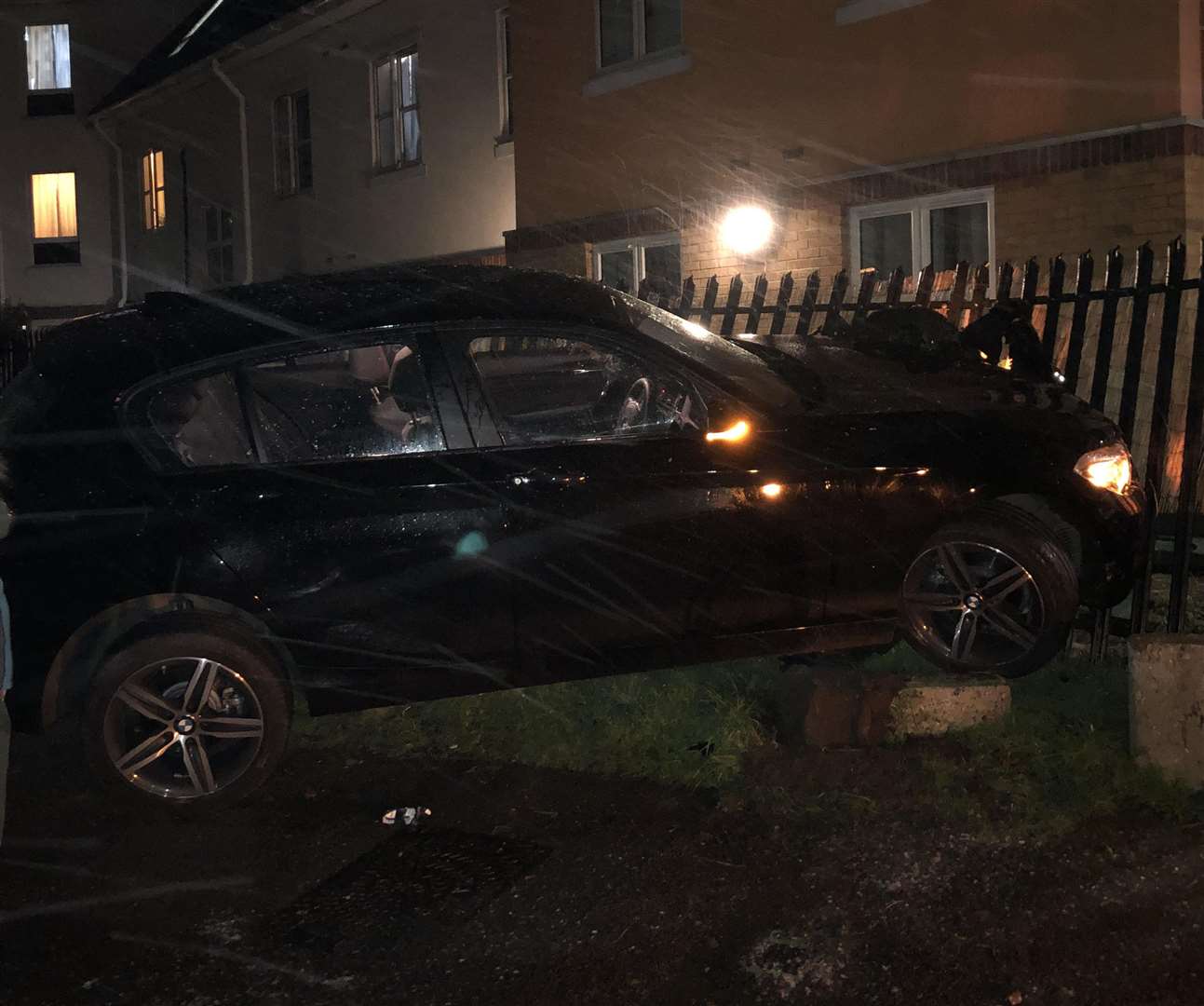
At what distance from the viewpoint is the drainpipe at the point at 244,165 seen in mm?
20609

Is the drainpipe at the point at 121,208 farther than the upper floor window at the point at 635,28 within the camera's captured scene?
Yes

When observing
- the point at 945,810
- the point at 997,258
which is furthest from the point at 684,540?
the point at 997,258

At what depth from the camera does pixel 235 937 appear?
388cm

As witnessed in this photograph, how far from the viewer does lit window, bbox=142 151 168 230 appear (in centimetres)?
2450

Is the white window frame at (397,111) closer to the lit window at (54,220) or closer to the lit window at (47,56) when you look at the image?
the lit window at (54,220)

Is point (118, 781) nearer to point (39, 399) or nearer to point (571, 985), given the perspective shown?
point (39, 399)

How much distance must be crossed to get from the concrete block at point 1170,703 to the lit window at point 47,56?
26.8 m

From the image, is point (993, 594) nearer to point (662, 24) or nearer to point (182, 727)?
point (182, 727)

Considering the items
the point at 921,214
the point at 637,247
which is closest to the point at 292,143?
the point at 637,247

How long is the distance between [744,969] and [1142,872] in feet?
4.03

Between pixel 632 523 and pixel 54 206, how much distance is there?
25584 mm

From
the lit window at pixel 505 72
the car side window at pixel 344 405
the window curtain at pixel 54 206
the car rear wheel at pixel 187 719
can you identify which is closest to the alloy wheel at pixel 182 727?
the car rear wheel at pixel 187 719

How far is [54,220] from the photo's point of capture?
2755 centimetres

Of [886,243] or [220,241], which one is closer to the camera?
[886,243]
